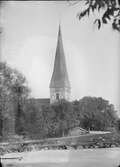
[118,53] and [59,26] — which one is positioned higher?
[59,26]

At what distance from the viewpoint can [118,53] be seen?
1.86m

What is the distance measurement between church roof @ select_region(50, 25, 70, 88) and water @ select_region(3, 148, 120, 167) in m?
0.42

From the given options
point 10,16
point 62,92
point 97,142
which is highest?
point 10,16

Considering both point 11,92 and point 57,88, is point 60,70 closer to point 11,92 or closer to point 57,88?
point 57,88

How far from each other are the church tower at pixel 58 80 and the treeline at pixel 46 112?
0.15 feet

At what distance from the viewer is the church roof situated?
71.8 inches

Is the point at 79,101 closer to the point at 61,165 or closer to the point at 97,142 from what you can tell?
the point at 97,142

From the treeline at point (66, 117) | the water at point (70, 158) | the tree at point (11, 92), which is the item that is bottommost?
the water at point (70, 158)

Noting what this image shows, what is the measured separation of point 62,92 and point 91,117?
0.24 meters

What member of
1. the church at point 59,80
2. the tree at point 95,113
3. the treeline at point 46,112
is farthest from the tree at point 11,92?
the tree at point 95,113

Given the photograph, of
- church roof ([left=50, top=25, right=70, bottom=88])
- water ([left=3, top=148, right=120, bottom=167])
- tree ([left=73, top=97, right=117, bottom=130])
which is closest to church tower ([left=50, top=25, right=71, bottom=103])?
church roof ([left=50, top=25, right=70, bottom=88])

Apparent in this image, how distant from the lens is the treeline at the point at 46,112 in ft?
6.02

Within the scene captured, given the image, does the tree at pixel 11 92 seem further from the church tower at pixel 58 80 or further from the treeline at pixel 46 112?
the church tower at pixel 58 80

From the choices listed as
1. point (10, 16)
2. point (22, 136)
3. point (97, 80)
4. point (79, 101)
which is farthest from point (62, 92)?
point (10, 16)
